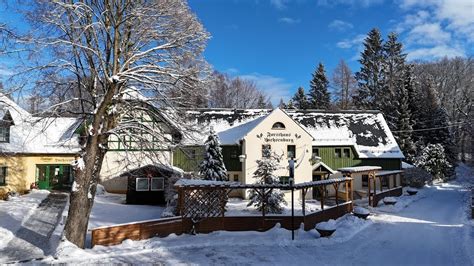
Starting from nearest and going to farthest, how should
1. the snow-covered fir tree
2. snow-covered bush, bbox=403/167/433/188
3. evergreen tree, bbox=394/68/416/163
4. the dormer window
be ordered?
1. the snow-covered fir tree
2. the dormer window
3. snow-covered bush, bbox=403/167/433/188
4. evergreen tree, bbox=394/68/416/163

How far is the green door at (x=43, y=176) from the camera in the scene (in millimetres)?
27969

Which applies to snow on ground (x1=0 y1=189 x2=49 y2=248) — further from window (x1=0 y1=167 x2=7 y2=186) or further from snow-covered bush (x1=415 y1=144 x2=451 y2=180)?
snow-covered bush (x1=415 y1=144 x2=451 y2=180)

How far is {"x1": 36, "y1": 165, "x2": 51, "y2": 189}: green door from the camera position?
27969mm

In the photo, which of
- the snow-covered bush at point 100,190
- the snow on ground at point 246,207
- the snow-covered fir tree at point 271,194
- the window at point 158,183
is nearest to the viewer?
the snow-covered fir tree at point 271,194

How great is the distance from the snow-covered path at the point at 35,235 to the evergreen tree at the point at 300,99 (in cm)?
3900

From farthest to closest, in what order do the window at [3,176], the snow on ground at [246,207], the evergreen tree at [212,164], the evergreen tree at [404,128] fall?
1. the evergreen tree at [404,128]
2. the window at [3,176]
3. the evergreen tree at [212,164]
4. the snow on ground at [246,207]

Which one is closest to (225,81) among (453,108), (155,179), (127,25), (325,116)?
(325,116)

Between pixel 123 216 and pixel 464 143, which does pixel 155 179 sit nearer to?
pixel 123 216

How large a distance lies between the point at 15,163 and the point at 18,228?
12692 mm

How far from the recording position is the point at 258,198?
19328 mm

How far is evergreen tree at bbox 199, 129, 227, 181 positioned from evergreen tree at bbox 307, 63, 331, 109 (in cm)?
3313

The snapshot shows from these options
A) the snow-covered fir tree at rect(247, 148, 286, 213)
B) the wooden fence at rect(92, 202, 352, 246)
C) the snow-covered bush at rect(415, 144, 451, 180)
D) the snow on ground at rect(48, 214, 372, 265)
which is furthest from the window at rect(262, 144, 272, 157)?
the snow-covered bush at rect(415, 144, 451, 180)

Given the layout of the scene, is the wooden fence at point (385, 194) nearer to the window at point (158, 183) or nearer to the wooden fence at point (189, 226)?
the wooden fence at point (189, 226)

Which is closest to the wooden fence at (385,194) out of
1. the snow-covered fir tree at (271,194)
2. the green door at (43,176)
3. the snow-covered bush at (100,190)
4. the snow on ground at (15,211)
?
the snow-covered fir tree at (271,194)
